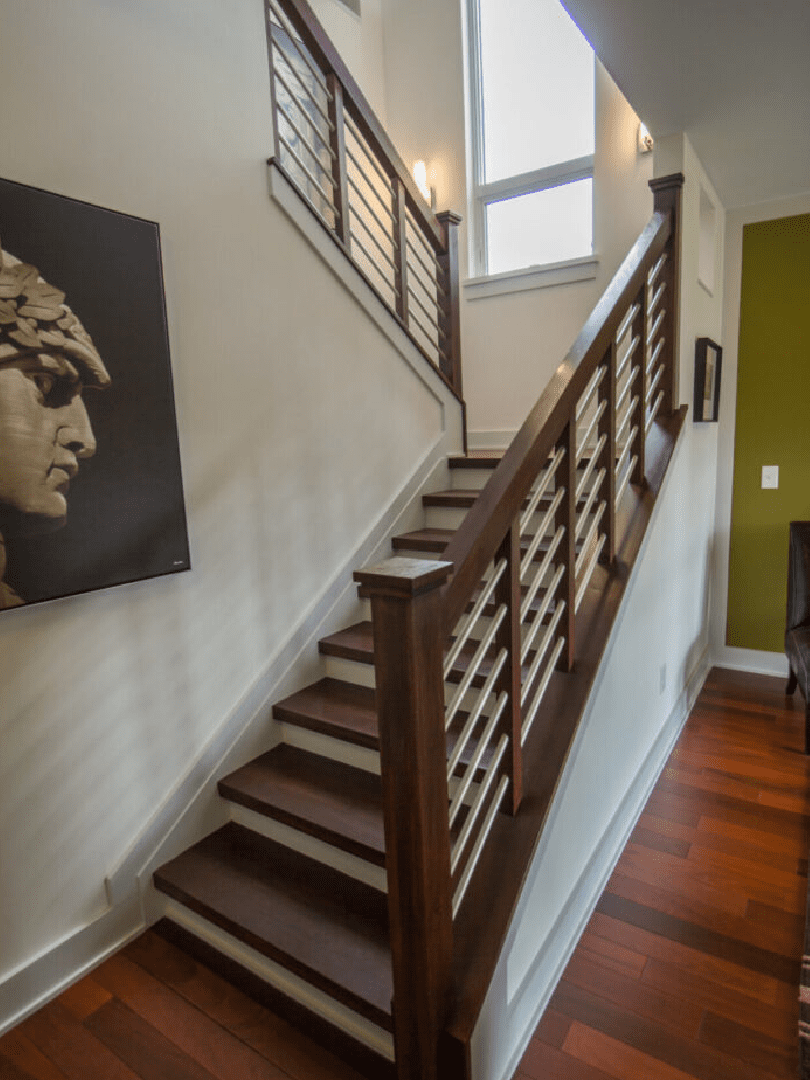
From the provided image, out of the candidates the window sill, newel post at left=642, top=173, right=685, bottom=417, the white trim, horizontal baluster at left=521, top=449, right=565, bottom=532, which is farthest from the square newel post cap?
the white trim

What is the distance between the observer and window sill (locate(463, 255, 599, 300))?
375cm

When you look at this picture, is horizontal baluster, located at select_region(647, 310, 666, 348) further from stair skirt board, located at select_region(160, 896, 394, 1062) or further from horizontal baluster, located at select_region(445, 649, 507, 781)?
stair skirt board, located at select_region(160, 896, 394, 1062)

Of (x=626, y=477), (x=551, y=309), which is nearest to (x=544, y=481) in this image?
(x=626, y=477)

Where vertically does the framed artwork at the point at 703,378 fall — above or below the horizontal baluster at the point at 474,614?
above

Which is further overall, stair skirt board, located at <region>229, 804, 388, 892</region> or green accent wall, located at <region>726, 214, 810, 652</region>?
green accent wall, located at <region>726, 214, 810, 652</region>

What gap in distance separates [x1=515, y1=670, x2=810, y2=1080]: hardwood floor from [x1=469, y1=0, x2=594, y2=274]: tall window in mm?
3096

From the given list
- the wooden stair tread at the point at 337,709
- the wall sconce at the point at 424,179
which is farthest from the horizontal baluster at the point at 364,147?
the wooden stair tread at the point at 337,709

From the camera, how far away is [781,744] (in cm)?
297

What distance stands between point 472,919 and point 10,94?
7.48ft

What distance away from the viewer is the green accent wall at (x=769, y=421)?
338 centimetres

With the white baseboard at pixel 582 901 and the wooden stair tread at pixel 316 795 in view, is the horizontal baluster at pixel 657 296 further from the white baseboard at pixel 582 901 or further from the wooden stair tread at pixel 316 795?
the wooden stair tread at pixel 316 795

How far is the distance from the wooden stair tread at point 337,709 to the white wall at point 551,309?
2163 mm

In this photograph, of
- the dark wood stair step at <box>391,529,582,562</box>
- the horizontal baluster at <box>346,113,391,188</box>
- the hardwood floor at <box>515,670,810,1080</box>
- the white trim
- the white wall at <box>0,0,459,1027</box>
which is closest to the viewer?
the hardwood floor at <box>515,670,810,1080</box>

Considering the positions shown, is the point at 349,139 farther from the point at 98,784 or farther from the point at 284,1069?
the point at 284,1069
